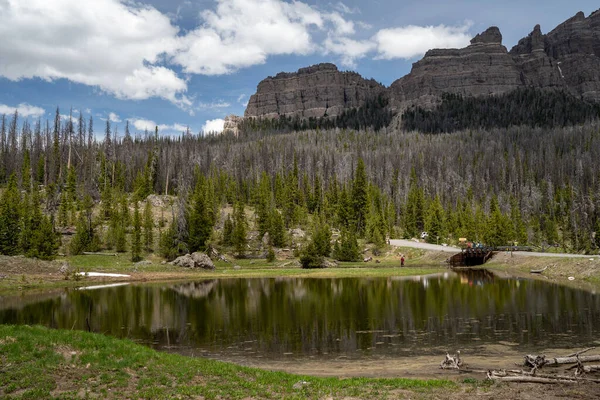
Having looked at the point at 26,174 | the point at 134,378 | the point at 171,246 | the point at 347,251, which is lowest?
the point at 134,378

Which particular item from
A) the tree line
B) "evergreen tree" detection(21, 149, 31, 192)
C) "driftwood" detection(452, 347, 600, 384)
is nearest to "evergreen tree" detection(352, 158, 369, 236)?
the tree line

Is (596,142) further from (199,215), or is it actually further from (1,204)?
(1,204)

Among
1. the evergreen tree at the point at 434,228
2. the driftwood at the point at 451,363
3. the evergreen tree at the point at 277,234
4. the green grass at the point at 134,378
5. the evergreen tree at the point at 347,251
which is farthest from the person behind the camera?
the evergreen tree at the point at 434,228

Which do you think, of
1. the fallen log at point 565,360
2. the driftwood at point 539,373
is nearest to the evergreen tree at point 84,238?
the driftwood at point 539,373

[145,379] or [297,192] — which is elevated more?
[297,192]

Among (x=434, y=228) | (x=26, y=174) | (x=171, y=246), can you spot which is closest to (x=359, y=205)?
(x=434, y=228)

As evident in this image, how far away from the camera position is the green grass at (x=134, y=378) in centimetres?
1365

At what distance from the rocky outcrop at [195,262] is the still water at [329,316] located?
2048 centimetres

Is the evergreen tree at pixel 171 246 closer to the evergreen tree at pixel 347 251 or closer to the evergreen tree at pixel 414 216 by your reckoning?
the evergreen tree at pixel 347 251

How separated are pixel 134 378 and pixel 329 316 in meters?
18.0

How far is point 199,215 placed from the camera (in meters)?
81.4

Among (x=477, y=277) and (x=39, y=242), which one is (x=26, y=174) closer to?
A: (x=39, y=242)

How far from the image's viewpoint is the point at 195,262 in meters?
69.6

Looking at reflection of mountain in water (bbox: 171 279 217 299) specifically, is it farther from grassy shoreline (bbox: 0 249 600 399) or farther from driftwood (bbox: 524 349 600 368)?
driftwood (bbox: 524 349 600 368)
